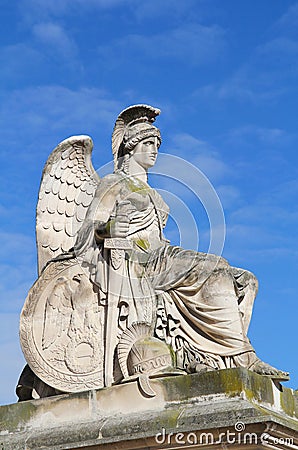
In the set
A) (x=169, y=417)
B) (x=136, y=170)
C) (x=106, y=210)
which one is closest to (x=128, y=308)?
(x=106, y=210)

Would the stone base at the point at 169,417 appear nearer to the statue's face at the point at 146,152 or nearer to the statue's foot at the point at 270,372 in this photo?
the statue's foot at the point at 270,372

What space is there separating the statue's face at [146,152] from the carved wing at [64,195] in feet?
2.61

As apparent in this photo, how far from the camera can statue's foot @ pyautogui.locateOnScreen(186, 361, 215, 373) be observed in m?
10.1

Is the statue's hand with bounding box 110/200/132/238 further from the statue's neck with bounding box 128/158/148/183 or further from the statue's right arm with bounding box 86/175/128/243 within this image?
the statue's neck with bounding box 128/158/148/183

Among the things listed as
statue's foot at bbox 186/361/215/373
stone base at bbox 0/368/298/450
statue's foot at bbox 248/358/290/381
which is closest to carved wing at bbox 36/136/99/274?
stone base at bbox 0/368/298/450

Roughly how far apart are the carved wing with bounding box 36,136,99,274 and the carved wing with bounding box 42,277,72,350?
905 millimetres

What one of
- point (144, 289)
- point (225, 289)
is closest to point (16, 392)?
point (144, 289)

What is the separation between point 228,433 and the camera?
9.23m

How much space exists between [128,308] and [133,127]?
2.46 metres

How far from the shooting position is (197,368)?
33.3ft

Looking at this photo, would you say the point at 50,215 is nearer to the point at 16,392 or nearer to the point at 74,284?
the point at 74,284

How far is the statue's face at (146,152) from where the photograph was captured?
12.1m

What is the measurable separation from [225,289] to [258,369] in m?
0.99

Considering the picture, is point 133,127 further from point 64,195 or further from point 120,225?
point 120,225
